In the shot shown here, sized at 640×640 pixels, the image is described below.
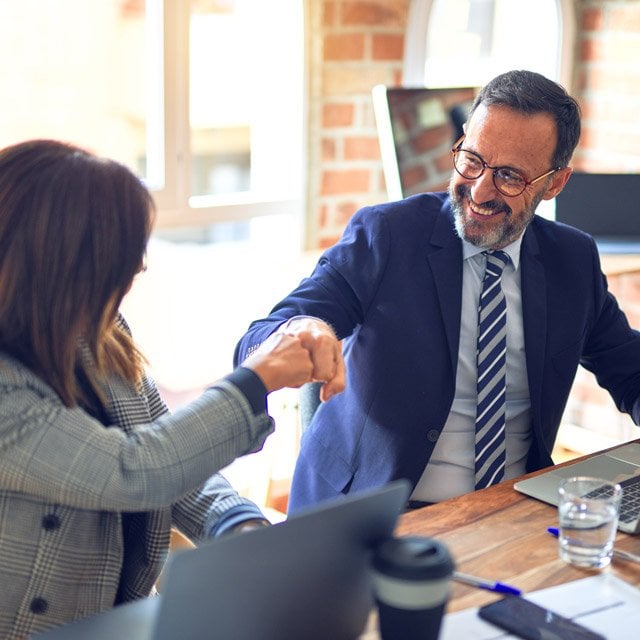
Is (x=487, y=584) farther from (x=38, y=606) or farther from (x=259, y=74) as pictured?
(x=259, y=74)

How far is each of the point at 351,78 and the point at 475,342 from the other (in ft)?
4.18

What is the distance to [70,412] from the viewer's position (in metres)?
1.20

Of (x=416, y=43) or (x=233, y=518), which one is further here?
(x=416, y=43)

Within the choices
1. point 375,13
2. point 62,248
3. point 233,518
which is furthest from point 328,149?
point 62,248

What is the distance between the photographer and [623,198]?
2953 millimetres

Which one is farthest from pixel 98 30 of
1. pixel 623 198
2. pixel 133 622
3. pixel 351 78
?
pixel 133 622

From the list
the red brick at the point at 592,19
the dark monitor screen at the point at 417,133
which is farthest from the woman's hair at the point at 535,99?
the red brick at the point at 592,19

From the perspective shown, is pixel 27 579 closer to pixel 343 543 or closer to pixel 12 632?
pixel 12 632

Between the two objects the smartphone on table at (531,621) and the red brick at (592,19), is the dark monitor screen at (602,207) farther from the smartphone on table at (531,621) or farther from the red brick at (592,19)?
the smartphone on table at (531,621)

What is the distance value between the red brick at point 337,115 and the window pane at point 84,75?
0.51 meters

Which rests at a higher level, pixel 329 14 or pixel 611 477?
pixel 329 14

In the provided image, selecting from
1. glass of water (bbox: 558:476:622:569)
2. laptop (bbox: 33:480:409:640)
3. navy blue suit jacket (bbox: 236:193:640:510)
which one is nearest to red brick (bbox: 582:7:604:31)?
navy blue suit jacket (bbox: 236:193:640:510)

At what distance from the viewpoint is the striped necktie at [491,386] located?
1.85 metres

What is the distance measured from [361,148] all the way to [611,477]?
158cm
